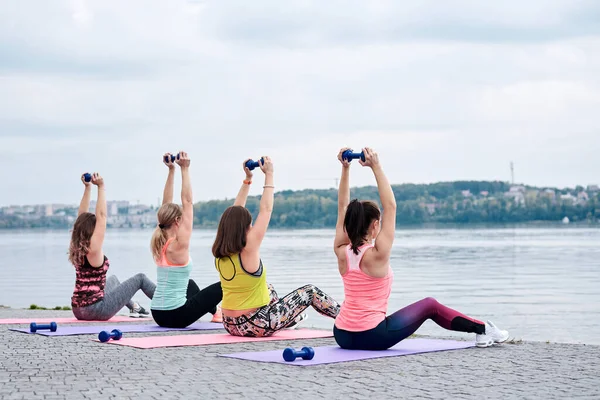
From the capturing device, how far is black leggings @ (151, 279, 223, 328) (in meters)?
10.4

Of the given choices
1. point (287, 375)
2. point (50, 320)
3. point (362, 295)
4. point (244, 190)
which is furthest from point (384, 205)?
point (50, 320)

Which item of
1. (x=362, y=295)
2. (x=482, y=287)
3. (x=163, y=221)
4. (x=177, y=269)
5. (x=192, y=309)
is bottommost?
(x=482, y=287)

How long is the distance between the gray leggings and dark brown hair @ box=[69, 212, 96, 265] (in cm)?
82

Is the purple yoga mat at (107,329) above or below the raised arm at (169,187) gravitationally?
below

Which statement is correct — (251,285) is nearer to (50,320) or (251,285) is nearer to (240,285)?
(240,285)

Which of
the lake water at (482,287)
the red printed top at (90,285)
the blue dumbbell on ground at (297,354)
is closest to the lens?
the blue dumbbell on ground at (297,354)

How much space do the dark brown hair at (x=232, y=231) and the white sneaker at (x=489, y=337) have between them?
7.88 ft

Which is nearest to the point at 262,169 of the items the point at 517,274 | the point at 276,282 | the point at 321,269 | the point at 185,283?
the point at 185,283

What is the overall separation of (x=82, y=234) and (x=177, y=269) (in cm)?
132

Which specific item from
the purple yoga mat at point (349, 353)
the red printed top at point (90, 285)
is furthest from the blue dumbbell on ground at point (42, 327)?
the purple yoga mat at point (349, 353)

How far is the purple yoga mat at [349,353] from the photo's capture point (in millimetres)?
7645

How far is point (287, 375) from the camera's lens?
272 inches

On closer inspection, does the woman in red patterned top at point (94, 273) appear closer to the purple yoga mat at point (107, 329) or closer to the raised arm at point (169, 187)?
the purple yoga mat at point (107, 329)

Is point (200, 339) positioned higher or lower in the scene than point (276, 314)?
lower
